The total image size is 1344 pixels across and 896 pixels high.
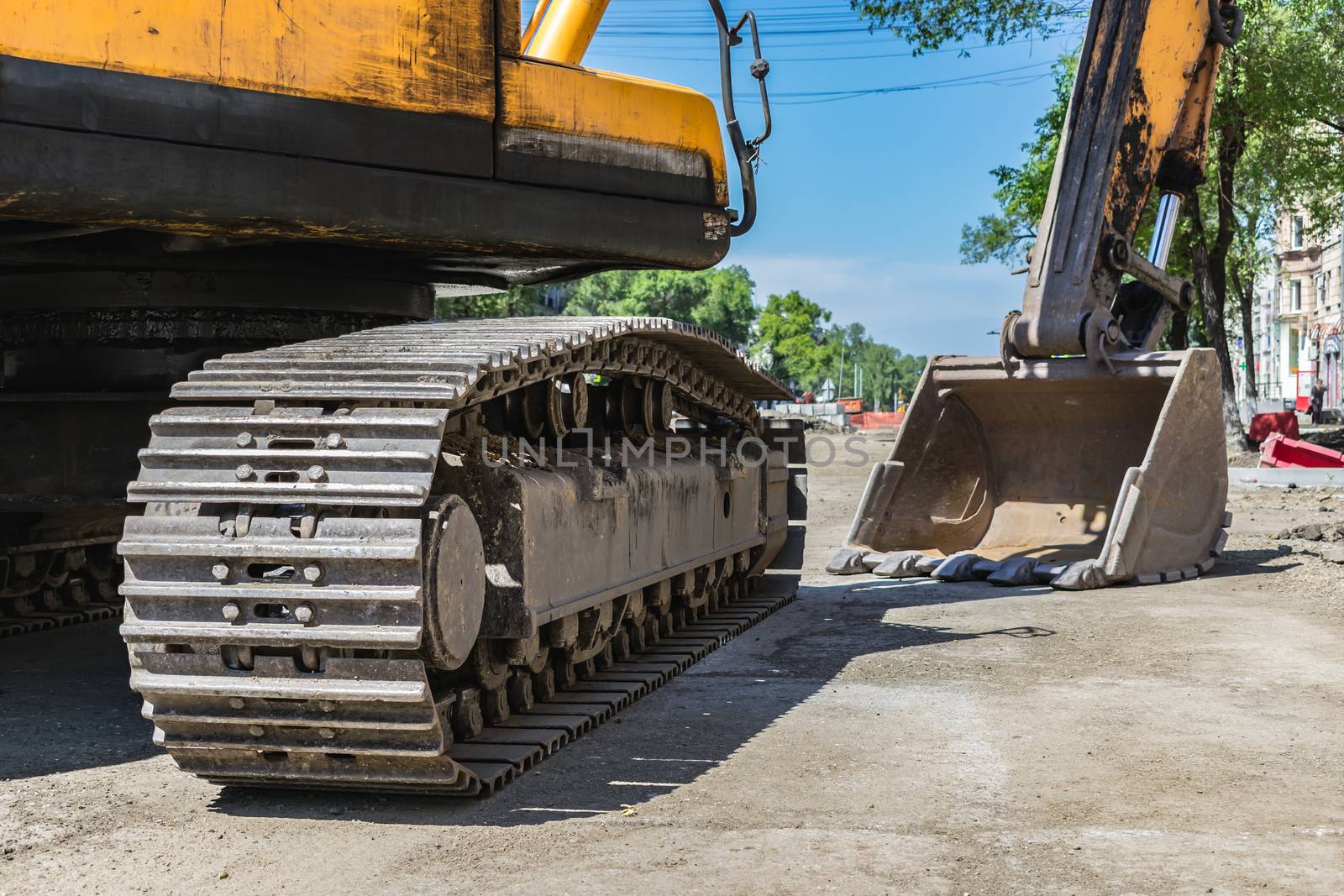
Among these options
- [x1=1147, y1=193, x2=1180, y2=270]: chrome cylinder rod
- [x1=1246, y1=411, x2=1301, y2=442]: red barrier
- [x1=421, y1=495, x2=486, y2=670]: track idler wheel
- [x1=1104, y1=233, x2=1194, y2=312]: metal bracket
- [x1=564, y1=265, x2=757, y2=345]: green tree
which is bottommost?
[x1=421, y1=495, x2=486, y2=670]: track idler wheel

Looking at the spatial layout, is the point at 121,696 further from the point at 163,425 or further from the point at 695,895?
the point at 695,895

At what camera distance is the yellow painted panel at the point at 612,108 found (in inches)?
230

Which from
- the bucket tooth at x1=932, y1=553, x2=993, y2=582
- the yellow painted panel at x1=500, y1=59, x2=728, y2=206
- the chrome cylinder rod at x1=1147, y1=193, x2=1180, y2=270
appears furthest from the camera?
the chrome cylinder rod at x1=1147, y1=193, x2=1180, y2=270

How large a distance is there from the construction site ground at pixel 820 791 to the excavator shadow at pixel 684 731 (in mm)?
18

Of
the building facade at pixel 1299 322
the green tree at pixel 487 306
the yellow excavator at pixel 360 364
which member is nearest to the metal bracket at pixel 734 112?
the yellow excavator at pixel 360 364

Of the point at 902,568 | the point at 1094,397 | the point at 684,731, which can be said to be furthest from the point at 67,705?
the point at 1094,397

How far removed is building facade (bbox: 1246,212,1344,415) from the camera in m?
51.3

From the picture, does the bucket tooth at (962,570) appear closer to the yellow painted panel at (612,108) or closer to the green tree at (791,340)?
the yellow painted panel at (612,108)

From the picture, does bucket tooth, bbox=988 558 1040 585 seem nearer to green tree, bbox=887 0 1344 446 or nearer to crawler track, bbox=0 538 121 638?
crawler track, bbox=0 538 121 638

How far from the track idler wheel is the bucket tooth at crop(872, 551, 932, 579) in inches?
243

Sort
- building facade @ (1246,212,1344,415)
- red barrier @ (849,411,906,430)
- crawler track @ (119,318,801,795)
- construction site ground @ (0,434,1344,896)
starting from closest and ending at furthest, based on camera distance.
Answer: construction site ground @ (0,434,1344,896), crawler track @ (119,318,801,795), building facade @ (1246,212,1344,415), red barrier @ (849,411,906,430)

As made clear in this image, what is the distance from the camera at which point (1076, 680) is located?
673 cm

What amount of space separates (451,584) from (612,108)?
8.14 feet

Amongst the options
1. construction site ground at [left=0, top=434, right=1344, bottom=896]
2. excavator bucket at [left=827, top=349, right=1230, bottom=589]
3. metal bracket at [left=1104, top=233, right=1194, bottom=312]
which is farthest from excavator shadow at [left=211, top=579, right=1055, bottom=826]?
metal bracket at [left=1104, top=233, right=1194, bottom=312]
